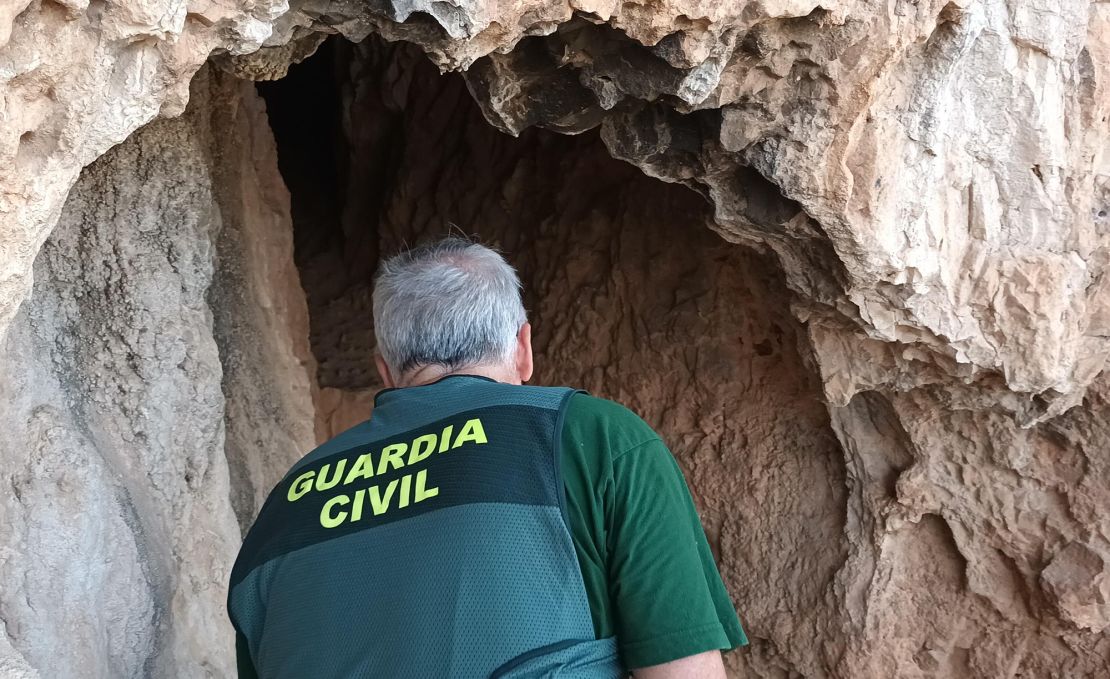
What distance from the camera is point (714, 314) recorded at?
2.30 metres

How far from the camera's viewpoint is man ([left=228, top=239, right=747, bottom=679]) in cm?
89

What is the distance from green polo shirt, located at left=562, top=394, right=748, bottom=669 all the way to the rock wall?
0.69 m

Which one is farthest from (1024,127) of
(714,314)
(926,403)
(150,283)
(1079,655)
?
(150,283)

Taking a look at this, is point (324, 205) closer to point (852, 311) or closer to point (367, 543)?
point (852, 311)

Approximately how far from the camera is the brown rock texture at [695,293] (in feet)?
3.86

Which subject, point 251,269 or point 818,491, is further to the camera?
point 818,491

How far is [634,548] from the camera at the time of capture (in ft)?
2.99

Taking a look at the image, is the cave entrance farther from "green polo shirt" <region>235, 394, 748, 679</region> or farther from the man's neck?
"green polo shirt" <region>235, 394, 748, 679</region>

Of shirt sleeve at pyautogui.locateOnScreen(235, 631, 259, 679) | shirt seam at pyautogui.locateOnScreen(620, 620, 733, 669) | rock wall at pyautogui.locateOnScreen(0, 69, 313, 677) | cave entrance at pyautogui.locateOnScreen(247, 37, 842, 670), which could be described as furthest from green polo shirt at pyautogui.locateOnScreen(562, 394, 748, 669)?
cave entrance at pyautogui.locateOnScreen(247, 37, 842, 670)

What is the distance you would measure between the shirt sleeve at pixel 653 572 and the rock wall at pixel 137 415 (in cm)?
71

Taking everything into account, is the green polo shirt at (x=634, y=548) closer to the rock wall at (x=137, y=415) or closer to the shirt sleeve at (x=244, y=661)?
the shirt sleeve at (x=244, y=661)

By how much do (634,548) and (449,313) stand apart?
1.06 feet

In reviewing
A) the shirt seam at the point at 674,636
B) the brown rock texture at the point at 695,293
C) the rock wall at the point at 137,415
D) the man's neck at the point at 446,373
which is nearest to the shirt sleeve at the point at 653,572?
the shirt seam at the point at 674,636

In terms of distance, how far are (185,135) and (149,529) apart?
591 millimetres
